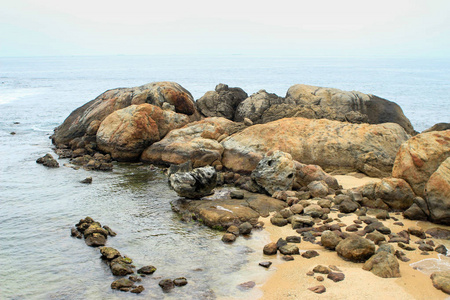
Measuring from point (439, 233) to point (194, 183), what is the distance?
763 centimetres

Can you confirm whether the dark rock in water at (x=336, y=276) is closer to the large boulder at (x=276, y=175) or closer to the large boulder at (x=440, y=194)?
the large boulder at (x=440, y=194)

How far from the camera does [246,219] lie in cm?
1260

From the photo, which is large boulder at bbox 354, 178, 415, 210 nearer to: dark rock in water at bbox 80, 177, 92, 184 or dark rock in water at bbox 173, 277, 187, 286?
dark rock in water at bbox 173, 277, 187, 286

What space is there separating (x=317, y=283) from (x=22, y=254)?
7.53m

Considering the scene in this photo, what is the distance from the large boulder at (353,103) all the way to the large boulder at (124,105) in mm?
6082

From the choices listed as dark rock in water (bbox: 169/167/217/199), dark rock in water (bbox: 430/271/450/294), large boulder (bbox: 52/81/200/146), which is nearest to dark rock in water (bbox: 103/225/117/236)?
dark rock in water (bbox: 169/167/217/199)

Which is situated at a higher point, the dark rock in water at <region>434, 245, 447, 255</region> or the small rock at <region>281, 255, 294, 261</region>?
the dark rock in water at <region>434, 245, 447, 255</region>

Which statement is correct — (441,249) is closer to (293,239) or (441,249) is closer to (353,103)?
(293,239)

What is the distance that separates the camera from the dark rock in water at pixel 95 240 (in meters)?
11.1

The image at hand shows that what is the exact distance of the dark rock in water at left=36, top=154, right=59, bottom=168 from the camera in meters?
19.5

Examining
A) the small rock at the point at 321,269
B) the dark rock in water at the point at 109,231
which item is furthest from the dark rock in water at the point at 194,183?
the small rock at the point at 321,269

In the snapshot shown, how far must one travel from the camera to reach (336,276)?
29.3ft

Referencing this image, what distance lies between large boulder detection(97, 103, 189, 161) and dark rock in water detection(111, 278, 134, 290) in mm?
11711

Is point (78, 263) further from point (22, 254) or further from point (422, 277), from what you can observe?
point (422, 277)
